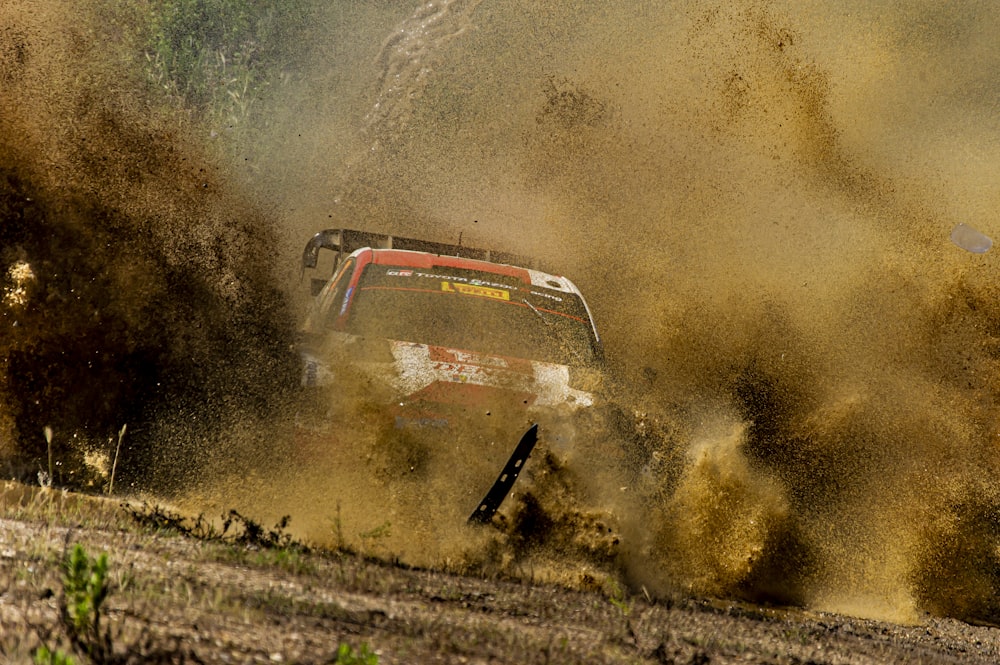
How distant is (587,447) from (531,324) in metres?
1.00

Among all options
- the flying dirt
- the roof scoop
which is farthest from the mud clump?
the roof scoop

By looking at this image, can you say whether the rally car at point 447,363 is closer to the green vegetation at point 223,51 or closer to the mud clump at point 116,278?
the mud clump at point 116,278

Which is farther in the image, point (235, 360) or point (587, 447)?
point (235, 360)

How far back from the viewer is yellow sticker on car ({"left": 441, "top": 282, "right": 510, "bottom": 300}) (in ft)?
17.4

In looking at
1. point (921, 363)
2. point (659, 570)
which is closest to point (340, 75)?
point (659, 570)

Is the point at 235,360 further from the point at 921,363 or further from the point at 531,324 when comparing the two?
the point at 921,363

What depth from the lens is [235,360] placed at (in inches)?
232

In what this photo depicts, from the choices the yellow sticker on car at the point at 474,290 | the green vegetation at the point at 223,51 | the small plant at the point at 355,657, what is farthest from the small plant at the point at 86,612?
the green vegetation at the point at 223,51

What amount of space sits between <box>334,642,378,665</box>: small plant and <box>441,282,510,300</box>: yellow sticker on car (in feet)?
8.97

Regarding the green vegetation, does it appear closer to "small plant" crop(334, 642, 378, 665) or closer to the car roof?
the car roof

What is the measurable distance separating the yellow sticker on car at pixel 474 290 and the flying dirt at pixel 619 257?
1.29 metres

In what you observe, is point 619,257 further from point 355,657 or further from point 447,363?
point 355,657

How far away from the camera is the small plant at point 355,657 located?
9.20 feet

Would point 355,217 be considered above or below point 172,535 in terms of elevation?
above
